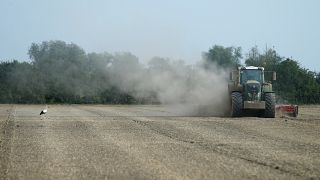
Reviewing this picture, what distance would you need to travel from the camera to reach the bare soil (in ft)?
39.9

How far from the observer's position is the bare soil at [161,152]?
12.2 metres

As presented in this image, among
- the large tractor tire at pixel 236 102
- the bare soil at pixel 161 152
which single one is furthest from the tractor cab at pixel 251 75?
the bare soil at pixel 161 152

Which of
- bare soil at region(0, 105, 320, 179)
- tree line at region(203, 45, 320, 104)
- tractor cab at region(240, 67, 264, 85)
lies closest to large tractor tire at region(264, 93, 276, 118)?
tractor cab at region(240, 67, 264, 85)

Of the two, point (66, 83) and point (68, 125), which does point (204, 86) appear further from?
point (66, 83)

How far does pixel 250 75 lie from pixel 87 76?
30.9 m

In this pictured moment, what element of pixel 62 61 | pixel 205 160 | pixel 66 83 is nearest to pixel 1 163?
pixel 205 160

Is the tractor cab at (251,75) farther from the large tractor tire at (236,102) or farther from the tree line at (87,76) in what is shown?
the tree line at (87,76)

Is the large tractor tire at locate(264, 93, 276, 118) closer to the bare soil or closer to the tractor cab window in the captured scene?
the tractor cab window

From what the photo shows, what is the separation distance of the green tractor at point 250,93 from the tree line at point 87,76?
53.0 ft

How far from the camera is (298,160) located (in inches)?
552

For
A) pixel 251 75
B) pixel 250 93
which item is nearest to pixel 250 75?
pixel 251 75

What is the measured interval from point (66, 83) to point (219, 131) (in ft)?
158

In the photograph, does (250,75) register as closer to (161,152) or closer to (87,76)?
(161,152)

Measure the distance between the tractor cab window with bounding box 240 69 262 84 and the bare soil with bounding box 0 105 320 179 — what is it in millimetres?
7973
